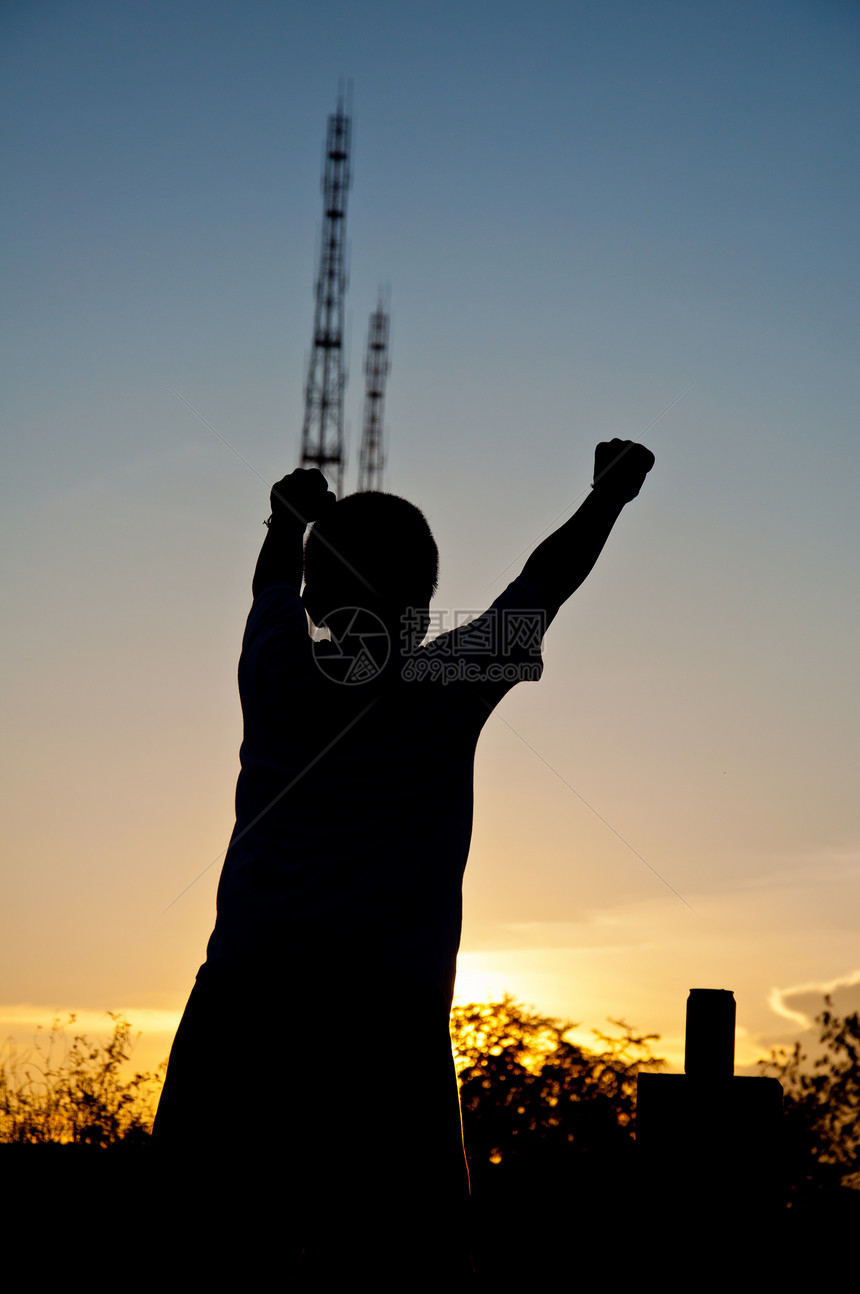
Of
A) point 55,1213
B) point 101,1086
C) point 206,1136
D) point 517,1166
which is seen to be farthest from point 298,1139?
point 101,1086

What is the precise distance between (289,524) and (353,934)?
2.74ft

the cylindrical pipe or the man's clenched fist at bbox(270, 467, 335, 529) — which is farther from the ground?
the man's clenched fist at bbox(270, 467, 335, 529)

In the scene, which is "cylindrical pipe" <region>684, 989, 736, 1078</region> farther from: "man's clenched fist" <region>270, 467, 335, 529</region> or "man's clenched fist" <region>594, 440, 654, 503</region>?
"man's clenched fist" <region>270, 467, 335, 529</region>

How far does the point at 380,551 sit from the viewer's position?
205cm

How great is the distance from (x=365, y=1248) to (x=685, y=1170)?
0.56 m

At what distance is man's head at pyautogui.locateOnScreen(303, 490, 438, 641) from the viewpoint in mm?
2049

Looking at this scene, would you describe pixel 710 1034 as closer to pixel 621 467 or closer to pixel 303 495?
pixel 621 467
